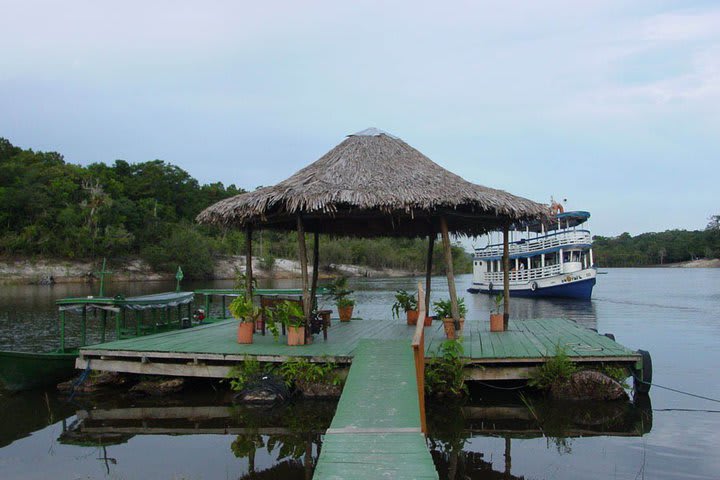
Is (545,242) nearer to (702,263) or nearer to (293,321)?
(293,321)

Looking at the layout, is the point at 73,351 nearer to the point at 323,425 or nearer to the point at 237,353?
the point at 237,353

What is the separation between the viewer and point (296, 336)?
374 inches

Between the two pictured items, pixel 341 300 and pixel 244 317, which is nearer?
pixel 244 317

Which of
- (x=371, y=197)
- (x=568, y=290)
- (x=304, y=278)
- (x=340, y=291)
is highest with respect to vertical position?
(x=371, y=197)

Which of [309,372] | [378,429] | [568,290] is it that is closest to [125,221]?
[568,290]

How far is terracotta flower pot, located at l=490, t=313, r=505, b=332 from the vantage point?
11.0 meters

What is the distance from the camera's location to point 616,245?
4272 inches

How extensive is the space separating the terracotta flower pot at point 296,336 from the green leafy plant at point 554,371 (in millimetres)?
3640

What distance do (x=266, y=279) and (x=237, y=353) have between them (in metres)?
48.8

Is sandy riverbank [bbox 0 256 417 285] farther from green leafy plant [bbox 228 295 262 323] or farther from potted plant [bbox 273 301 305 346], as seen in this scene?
potted plant [bbox 273 301 305 346]

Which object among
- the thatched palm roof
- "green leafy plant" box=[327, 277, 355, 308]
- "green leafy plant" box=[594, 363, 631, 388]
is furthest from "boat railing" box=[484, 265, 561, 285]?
"green leafy plant" box=[594, 363, 631, 388]

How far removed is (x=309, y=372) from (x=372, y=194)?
290 centimetres

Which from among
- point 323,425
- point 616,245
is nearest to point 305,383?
point 323,425

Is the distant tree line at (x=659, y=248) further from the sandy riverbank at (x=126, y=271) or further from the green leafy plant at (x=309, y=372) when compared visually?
the green leafy plant at (x=309, y=372)
